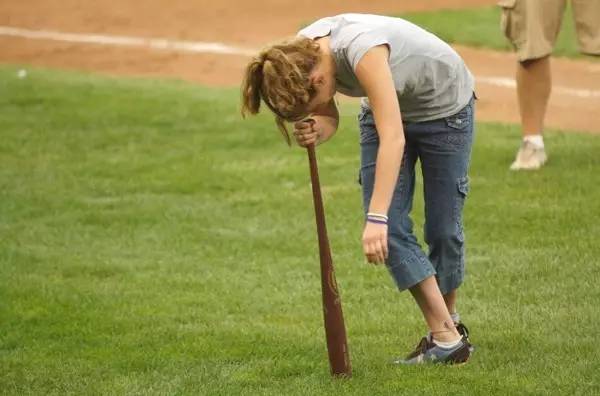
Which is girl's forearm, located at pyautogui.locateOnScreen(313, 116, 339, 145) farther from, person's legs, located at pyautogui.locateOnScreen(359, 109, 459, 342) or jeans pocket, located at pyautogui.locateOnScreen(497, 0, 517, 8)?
jeans pocket, located at pyautogui.locateOnScreen(497, 0, 517, 8)

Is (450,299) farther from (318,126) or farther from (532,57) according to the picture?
(532,57)

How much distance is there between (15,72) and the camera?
13688 millimetres

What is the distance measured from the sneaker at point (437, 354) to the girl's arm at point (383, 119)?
2.68 feet

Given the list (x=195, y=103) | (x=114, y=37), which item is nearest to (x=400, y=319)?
(x=195, y=103)

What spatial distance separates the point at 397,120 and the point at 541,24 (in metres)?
4.02

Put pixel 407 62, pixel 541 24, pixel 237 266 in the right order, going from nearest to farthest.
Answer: pixel 407 62 → pixel 237 266 → pixel 541 24

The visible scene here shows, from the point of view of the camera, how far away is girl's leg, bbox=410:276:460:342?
5.55 meters

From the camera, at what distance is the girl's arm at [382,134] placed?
Answer: 197 inches

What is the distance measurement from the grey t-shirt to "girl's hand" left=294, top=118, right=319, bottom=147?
0.17 meters

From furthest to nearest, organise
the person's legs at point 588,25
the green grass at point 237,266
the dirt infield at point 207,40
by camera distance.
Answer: the dirt infield at point 207,40
the person's legs at point 588,25
the green grass at point 237,266

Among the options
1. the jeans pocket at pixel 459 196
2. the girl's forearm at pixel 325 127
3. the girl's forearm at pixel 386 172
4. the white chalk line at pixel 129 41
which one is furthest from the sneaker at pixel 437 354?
the white chalk line at pixel 129 41

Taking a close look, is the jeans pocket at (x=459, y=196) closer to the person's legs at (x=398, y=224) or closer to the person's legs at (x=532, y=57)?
the person's legs at (x=398, y=224)

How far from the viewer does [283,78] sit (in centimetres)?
507

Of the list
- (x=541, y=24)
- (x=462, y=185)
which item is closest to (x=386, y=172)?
(x=462, y=185)
